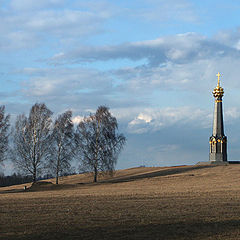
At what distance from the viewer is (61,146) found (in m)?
57.3

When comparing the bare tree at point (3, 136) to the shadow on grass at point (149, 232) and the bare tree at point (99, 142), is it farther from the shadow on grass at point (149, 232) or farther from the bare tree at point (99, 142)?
the shadow on grass at point (149, 232)

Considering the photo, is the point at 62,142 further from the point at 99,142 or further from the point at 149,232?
the point at 149,232

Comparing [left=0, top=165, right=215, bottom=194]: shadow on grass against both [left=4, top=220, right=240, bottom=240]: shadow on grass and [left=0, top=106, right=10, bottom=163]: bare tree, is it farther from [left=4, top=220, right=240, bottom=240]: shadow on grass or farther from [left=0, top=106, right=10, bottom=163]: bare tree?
[left=4, top=220, right=240, bottom=240]: shadow on grass

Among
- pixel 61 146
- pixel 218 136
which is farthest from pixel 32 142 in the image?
pixel 218 136

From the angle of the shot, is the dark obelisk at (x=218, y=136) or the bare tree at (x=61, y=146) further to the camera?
the dark obelisk at (x=218, y=136)

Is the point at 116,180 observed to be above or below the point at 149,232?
above

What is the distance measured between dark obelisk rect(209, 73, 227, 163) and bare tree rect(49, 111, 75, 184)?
Answer: 24451mm

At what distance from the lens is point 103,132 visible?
59125 mm

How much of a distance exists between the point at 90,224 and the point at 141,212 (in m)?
4.68

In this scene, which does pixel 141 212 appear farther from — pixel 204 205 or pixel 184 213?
pixel 204 205

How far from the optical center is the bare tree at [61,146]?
56812 millimetres

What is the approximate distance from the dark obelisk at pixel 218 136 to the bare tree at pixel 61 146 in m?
24.5

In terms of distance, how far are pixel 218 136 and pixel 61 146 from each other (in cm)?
2646

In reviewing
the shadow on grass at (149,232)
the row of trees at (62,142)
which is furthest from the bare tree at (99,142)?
the shadow on grass at (149,232)
